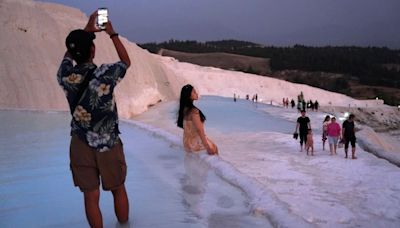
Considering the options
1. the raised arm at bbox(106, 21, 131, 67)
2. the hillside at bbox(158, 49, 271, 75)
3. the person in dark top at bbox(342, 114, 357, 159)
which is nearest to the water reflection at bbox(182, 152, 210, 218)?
the raised arm at bbox(106, 21, 131, 67)

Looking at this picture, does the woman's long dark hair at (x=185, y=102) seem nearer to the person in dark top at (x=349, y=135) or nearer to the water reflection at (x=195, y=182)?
the water reflection at (x=195, y=182)

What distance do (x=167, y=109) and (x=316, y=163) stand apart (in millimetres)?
13666

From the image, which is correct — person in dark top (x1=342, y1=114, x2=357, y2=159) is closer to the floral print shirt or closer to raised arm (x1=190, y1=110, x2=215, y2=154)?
raised arm (x1=190, y1=110, x2=215, y2=154)

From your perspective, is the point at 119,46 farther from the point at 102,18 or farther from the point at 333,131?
the point at 333,131

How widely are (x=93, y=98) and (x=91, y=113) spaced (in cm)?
10

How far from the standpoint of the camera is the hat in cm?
303

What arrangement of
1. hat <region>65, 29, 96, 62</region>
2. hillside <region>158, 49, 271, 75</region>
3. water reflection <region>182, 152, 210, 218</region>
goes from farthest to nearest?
hillside <region>158, 49, 271, 75</region> < water reflection <region>182, 152, 210, 218</region> < hat <region>65, 29, 96, 62</region>

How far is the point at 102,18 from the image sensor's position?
10.2 feet

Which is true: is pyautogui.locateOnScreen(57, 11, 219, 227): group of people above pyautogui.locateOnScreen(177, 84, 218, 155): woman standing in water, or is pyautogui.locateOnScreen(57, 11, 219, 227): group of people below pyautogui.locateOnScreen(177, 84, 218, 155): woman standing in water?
above

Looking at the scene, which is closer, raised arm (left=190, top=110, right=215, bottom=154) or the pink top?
raised arm (left=190, top=110, right=215, bottom=154)

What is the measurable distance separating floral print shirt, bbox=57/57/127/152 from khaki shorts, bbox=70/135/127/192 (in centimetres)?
4

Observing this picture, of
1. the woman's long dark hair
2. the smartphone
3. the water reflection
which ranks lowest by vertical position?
the water reflection

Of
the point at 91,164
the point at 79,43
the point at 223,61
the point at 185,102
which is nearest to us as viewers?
the point at 79,43

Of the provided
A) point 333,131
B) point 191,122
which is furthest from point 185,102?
point 333,131
